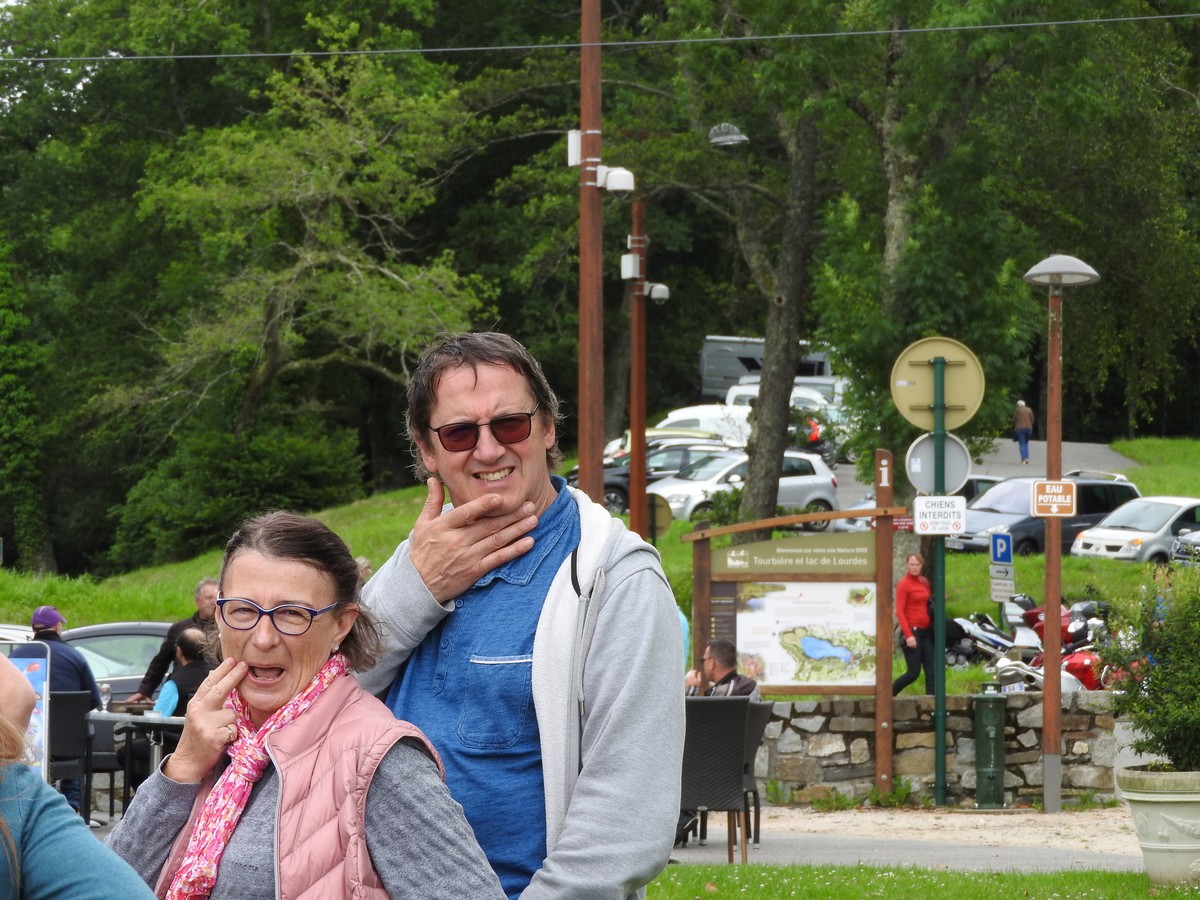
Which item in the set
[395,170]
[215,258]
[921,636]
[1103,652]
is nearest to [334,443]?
[215,258]

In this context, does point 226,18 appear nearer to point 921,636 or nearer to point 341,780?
point 921,636

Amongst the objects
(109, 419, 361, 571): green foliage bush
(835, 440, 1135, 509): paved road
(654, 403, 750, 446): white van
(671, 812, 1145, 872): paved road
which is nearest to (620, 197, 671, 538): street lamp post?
→ (671, 812, 1145, 872): paved road

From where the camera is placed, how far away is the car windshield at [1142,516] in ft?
102

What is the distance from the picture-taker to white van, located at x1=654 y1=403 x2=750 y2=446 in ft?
133

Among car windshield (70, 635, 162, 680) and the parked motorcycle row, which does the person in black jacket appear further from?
the parked motorcycle row

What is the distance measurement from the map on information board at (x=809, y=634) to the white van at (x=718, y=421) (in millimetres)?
25696

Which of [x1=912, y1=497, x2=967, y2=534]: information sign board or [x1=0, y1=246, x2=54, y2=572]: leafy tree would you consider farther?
[x1=0, y1=246, x2=54, y2=572]: leafy tree

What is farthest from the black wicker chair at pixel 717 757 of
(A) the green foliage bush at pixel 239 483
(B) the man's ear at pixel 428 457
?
(A) the green foliage bush at pixel 239 483

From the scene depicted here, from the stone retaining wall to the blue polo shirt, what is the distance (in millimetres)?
11412

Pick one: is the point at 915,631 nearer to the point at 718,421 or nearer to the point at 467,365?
the point at 467,365

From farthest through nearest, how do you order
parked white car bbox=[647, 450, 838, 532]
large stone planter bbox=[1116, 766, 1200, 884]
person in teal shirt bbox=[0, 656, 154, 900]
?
parked white car bbox=[647, 450, 838, 532] < large stone planter bbox=[1116, 766, 1200, 884] < person in teal shirt bbox=[0, 656, 154, 900]

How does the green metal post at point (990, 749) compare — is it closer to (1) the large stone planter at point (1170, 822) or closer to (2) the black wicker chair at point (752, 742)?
(2) the black wicker chair at point (752, 742)

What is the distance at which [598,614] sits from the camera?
2.61 meters

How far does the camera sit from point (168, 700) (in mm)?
10820
